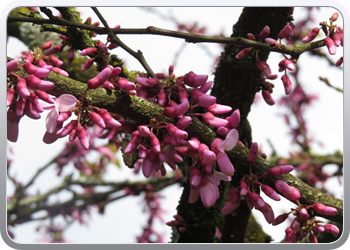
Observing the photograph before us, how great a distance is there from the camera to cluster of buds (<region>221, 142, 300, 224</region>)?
0.82m

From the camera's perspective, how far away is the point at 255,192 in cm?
89

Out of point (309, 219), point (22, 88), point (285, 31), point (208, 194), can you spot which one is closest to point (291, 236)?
point (309, 219)

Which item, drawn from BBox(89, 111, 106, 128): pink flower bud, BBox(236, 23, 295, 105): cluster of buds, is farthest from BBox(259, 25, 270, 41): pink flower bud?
BBox(89, 111, 106, 128): pink flower bud

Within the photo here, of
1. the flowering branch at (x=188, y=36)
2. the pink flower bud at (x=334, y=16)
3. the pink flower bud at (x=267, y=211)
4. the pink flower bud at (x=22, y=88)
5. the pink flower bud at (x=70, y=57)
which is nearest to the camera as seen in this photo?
the pink flower bud at (x=22, y=88)

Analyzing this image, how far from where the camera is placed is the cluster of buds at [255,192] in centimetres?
82

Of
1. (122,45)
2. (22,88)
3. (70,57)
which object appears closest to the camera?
(22,88)

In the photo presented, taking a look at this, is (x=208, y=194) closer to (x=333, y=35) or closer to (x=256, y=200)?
(x=256, y=200)

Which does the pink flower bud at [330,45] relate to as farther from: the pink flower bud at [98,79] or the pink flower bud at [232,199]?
the pink flower bud at [98,79]

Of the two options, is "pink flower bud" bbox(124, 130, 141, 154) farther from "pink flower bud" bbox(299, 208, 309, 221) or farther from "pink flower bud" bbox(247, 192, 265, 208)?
"pink flower bud" bbox(299, 208, 309, 221)

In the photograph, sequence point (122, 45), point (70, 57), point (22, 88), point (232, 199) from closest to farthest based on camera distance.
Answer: point (22, 88), point (232, 199), point (122, 45), point (70, 57)

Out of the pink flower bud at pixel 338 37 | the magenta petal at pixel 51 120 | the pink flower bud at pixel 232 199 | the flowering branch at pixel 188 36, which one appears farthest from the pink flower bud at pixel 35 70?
the pink flower bud at pixel 338 37

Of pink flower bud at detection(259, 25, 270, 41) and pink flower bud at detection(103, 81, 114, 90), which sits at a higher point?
pink flower bud at detection(259, 25, 270, 41)
